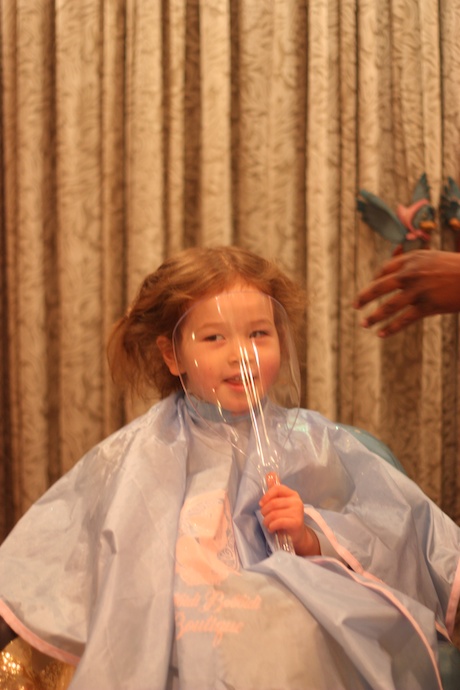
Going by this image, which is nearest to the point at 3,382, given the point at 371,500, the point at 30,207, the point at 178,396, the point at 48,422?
the point at 48,422

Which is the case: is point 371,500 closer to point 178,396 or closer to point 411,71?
point 178,396

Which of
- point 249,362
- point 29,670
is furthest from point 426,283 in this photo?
point 29,670

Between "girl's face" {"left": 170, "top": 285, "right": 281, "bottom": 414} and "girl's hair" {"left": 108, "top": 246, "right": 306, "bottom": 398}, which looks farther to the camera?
"girl's hair" {"left": 108, "top": 246, "right": 306, "bottom": 398}

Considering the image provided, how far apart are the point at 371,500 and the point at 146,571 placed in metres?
0.45

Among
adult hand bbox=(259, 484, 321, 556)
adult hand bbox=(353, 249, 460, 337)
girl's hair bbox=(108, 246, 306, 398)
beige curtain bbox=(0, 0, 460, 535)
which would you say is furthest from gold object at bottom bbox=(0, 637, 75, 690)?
beige curtain bbox=(0, 0, 460, 535)

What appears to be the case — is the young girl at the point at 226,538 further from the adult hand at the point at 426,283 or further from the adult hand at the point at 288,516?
the adult hand at the point at 426,283

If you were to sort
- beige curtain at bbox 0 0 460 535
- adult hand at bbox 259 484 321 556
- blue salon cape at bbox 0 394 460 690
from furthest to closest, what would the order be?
beige curtain at bbox 0 0 460 535 < adult hand at bbox 259 484 321 556 < blue salon cape at bbox 0 394 460 690

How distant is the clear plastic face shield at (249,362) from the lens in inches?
46.9

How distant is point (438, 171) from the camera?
83.4 inches

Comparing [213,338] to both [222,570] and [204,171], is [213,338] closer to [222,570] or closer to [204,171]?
[222,570]

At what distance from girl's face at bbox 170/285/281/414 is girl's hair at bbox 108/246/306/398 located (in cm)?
9

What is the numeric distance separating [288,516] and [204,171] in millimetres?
1259

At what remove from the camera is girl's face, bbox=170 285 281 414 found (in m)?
1.19

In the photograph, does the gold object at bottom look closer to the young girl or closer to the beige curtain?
the young girl
